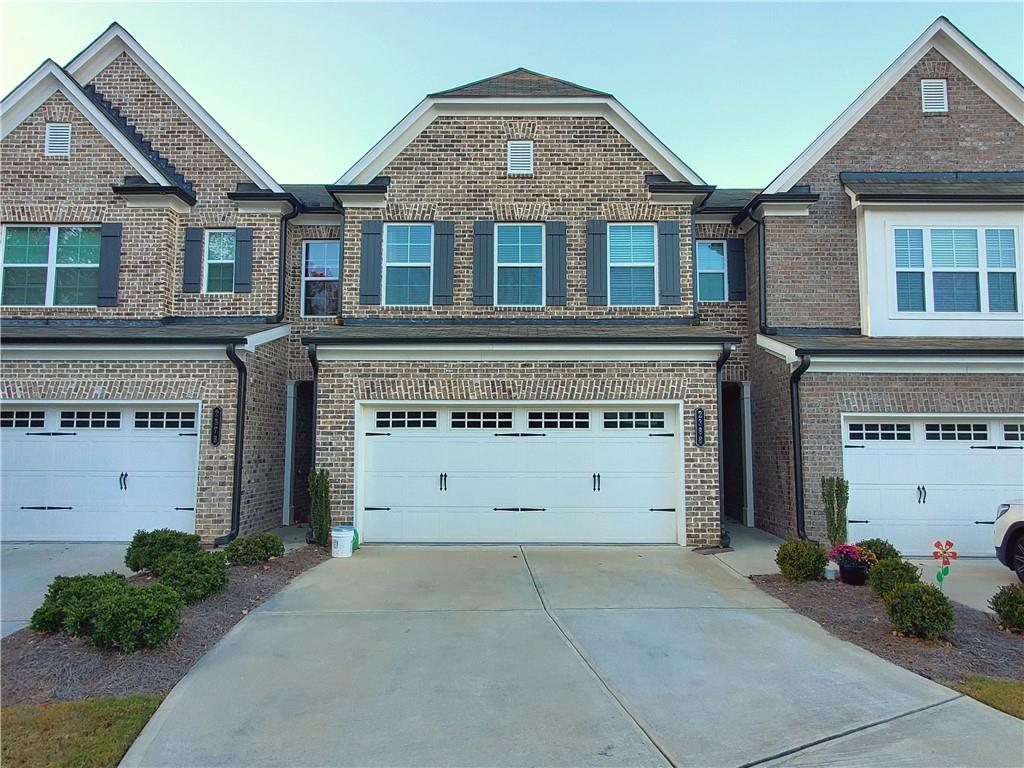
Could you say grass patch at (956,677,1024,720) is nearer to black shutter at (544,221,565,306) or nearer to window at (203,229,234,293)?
black shutter at (544,221,565,306)

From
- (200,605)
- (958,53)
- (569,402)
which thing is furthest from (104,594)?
(958,53)

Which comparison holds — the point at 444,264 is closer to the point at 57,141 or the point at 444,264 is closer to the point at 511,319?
the point at 511,319

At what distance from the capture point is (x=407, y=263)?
12.3m

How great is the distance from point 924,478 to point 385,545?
29.7 ft

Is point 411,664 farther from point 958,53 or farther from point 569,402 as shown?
point 958,53

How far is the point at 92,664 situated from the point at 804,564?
25.2ft

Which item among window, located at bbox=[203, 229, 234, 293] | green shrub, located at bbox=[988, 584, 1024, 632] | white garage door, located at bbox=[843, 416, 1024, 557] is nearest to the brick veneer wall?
white garage door, located at bbox=[843, 416, 1024, 557]

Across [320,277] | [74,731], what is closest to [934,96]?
[320,277]

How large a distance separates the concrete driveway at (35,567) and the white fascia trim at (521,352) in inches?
175

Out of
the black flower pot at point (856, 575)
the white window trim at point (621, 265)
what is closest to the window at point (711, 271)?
the white window trim at point (621, 265)

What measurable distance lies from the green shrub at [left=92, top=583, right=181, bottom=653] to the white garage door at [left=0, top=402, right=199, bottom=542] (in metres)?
5.81

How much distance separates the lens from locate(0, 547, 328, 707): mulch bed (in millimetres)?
4773

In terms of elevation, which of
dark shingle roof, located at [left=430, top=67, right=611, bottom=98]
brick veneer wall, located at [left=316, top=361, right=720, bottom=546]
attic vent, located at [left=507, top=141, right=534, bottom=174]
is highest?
dark shingle roof, located at [left=430, top=67, right=611, bottom=98]

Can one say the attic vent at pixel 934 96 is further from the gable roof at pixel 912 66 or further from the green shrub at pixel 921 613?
the green shrub at pixel 921 613
